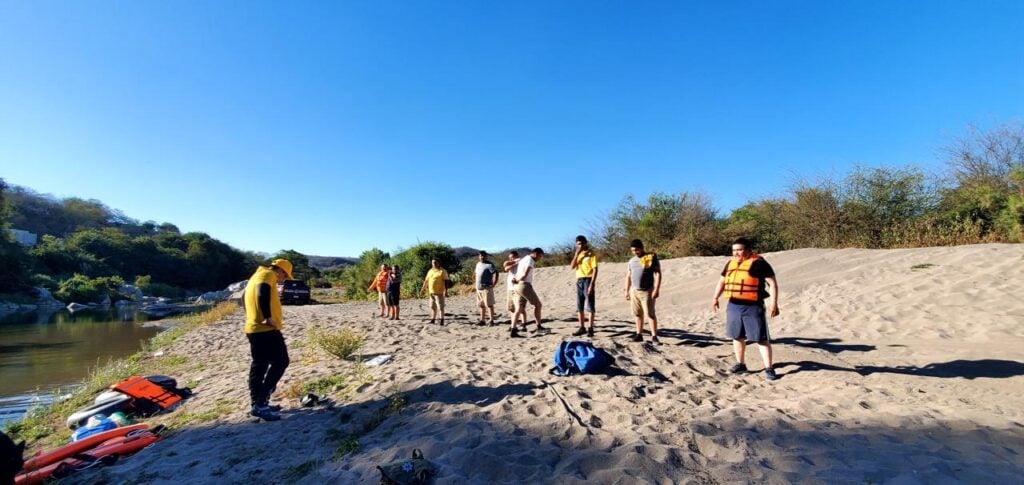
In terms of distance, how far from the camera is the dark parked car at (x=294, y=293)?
24641 mm

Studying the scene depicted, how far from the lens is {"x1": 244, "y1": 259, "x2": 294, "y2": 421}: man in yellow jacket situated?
4.86m

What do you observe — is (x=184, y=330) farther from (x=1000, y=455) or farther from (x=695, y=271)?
(x=1000, y=455)

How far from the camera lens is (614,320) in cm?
1042

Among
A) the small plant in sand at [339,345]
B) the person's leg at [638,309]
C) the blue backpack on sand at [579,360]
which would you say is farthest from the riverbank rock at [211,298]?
the blue backpack on sand at [579,360]

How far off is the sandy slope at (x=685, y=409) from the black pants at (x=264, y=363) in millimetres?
389

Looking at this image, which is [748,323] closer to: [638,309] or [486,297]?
[638,309]

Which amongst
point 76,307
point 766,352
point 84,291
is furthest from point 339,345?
point 84,291

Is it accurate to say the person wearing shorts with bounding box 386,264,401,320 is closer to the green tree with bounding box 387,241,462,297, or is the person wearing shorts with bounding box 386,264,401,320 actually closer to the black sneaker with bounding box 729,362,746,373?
the black sneaker with bounding box 729,362,746,373

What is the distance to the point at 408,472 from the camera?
313cm

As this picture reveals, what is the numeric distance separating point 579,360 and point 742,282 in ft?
7.55

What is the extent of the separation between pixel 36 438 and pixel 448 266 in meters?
19.7

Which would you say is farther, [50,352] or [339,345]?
[50,352]

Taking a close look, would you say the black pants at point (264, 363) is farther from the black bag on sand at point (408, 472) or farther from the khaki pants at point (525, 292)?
the khaki pants at point (525, 292)

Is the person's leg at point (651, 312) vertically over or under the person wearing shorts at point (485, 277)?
under
